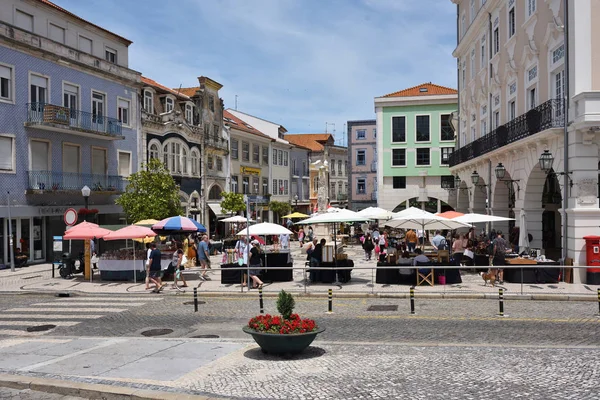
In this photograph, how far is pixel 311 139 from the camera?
8556cm

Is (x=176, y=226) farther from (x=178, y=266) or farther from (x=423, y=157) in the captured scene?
(x=423, y=157)

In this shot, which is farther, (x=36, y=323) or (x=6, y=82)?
(x=6, y=82)

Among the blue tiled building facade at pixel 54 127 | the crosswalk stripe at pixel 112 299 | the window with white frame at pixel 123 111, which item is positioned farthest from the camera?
the window with white frame at pixel 123 111

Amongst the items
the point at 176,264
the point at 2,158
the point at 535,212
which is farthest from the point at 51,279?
the point at 535,212

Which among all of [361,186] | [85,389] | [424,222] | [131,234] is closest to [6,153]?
[131,234]

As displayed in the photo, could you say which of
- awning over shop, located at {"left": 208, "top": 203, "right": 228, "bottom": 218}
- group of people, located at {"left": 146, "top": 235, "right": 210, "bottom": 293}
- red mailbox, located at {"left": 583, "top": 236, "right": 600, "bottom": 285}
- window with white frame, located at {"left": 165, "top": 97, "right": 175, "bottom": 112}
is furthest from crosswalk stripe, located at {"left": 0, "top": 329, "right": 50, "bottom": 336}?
awning over shop, located at {"left": 208, "top": 203, "right": 228, "bottom": 218}

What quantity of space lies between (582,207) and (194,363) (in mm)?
14949

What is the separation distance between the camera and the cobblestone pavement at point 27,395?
337 inches

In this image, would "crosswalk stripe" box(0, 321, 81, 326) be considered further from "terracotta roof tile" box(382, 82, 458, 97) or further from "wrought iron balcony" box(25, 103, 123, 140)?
"terracotta roof tile" box(382, 82, 458, 97)

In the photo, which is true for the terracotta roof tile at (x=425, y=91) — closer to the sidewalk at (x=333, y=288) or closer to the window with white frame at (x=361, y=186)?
the window with white frame at (x=361, y=186)

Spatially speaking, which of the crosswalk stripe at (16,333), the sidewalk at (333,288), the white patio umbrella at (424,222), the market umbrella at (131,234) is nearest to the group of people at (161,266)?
the sidewalk at (333,288)

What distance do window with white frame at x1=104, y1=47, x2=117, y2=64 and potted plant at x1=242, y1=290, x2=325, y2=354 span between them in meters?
30.1

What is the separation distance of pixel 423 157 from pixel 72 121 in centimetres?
3176

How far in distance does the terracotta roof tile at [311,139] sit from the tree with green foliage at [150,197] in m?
51.1
